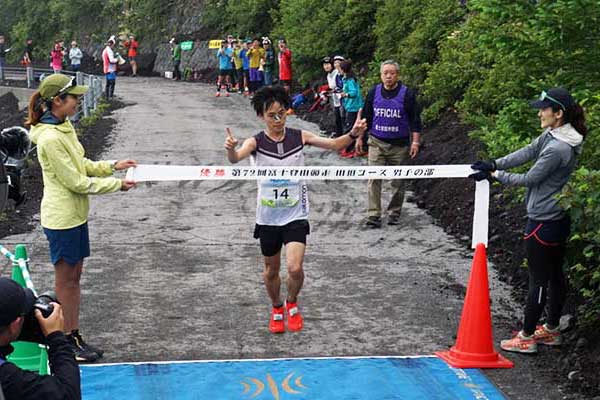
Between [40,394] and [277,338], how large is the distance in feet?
13.3

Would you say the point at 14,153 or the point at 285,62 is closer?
the point at 14,153

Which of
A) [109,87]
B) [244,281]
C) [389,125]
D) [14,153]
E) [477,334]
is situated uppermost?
[14,153]

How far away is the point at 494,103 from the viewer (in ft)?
44.7

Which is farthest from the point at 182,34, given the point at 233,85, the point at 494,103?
the point at 494,103

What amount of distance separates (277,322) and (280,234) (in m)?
0.79

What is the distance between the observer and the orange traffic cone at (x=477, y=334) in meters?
7.23

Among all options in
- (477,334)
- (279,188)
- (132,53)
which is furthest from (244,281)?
(132,53)

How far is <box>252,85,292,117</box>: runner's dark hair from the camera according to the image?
25.3 feet

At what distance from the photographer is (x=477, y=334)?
7.27 m

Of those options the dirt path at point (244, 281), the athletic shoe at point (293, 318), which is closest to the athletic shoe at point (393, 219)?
the dirt path at point (244, 281)

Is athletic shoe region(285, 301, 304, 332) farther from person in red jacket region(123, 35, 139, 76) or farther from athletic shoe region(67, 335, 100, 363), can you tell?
person in red jacket region(123, 35, 139, 76)

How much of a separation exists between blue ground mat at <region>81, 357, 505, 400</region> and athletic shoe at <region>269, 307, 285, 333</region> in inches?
27.4

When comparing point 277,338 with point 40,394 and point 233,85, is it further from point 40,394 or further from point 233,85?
point 233,85

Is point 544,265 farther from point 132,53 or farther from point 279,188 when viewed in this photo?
point 132,53
